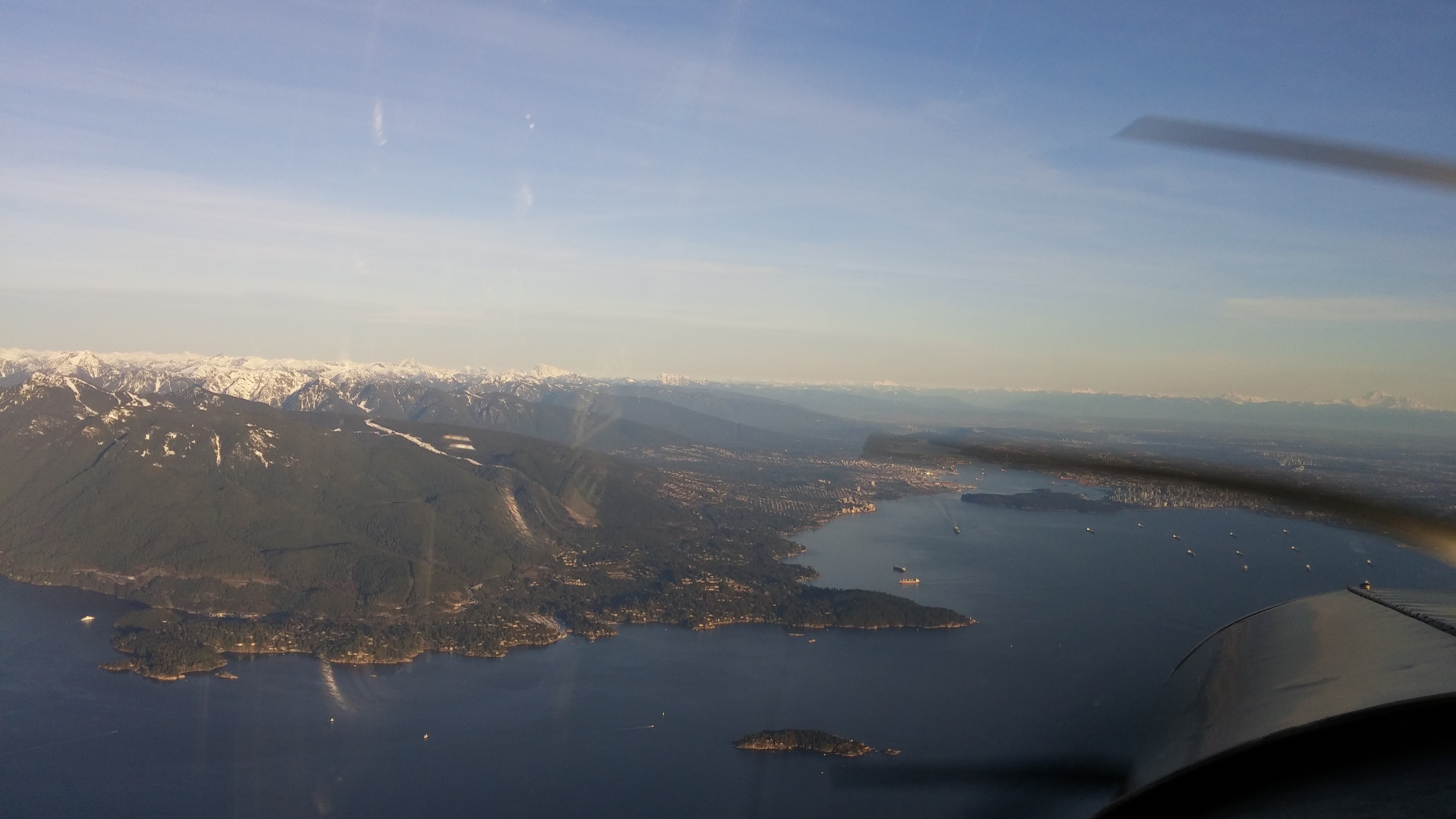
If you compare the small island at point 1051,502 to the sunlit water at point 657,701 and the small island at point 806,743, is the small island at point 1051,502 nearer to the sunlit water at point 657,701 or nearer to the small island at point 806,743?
the sunlit water at point 657,701

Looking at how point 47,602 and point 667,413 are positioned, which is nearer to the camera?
point 47,602

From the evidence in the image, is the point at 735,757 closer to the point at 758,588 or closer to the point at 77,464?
the point at 758,588

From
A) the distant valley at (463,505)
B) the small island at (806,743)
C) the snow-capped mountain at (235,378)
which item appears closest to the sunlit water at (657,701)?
the small island at (806,743)

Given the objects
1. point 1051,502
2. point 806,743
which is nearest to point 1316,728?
point 806,743

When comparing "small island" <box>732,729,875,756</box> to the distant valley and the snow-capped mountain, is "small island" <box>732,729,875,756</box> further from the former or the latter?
the snow-capped mountain

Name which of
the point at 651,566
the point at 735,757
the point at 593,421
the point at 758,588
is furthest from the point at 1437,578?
the point at 593,421

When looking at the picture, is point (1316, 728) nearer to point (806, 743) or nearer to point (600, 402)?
point (806, 743)
